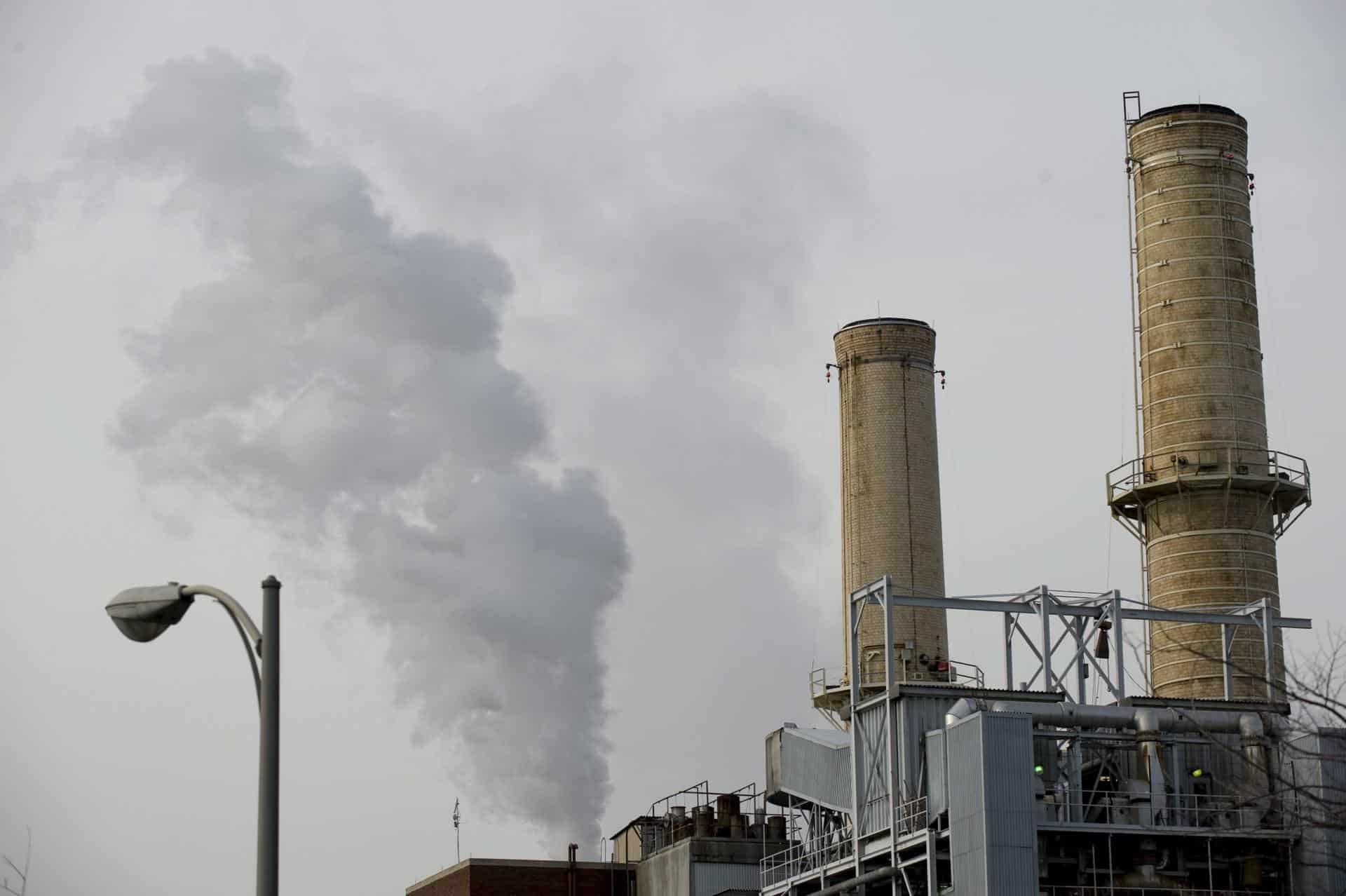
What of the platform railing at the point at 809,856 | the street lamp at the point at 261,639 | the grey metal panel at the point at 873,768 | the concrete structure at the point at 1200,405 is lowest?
the street lamp at the point at 261,639

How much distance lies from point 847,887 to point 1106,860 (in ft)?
17.2

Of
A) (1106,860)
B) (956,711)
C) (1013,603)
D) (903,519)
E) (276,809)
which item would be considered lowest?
(276,809)

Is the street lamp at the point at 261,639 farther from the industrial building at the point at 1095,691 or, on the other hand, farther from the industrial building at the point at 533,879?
→ the industrial building at the point at 533,879

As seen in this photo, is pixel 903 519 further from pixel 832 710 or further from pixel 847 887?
pixel 847 887

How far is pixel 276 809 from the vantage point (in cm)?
1048

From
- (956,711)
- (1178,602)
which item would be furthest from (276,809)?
(1178,602)

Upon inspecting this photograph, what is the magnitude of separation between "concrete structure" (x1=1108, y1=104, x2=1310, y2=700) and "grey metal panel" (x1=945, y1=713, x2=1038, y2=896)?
10393 millimetres

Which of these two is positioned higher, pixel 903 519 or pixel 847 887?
pixel 903 519

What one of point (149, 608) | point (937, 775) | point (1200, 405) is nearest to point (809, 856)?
point (937, 775)

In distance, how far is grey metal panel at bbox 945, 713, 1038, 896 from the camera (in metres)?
34.1

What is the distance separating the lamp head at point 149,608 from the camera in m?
10.9

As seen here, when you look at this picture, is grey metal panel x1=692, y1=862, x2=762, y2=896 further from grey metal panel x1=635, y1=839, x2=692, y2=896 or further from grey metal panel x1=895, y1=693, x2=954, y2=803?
grey metal panel x1=895, y1=693, x2=954, y2=803

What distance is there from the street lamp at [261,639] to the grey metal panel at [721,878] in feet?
123

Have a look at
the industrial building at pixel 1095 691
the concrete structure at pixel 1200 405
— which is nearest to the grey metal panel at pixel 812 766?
the industrial building at pixel 1095 691
